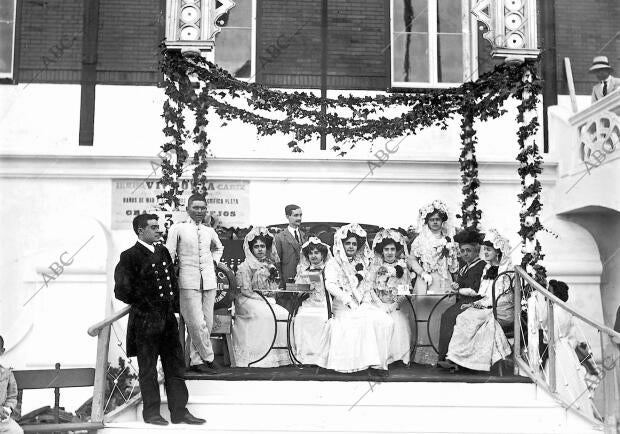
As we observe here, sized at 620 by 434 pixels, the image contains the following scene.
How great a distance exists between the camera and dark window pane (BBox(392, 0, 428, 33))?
39.8 ft

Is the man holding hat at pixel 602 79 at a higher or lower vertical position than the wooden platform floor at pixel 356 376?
higher

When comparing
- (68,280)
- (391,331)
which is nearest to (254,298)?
(391,331)

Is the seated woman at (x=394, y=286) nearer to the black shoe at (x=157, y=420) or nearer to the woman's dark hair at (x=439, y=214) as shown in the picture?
the woman's dark hair at (x=439, y=214)

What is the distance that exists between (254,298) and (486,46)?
6.16 m

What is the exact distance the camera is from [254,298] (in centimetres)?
810

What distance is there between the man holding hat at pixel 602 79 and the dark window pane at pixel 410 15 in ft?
8.90

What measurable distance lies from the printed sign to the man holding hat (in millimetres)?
5160

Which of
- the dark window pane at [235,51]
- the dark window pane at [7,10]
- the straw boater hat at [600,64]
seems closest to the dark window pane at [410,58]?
the dark window pane at [235,51]

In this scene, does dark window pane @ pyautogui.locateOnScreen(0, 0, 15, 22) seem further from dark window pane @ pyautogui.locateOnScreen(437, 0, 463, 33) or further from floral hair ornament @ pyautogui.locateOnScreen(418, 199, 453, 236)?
floral hair ornament @ pyautogui.locateOnScreen(418, 199, 453, 236)

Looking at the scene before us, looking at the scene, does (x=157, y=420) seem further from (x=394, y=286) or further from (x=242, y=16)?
(x=242, y=16)

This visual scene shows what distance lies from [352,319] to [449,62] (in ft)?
20.1

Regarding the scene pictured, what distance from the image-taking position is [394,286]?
27.0ft

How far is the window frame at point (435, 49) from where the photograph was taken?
1198 centimetres

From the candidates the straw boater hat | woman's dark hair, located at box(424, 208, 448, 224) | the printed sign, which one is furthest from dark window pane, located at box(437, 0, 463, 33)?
woman's dark hair, located at box(424, 208, 448, 224)
